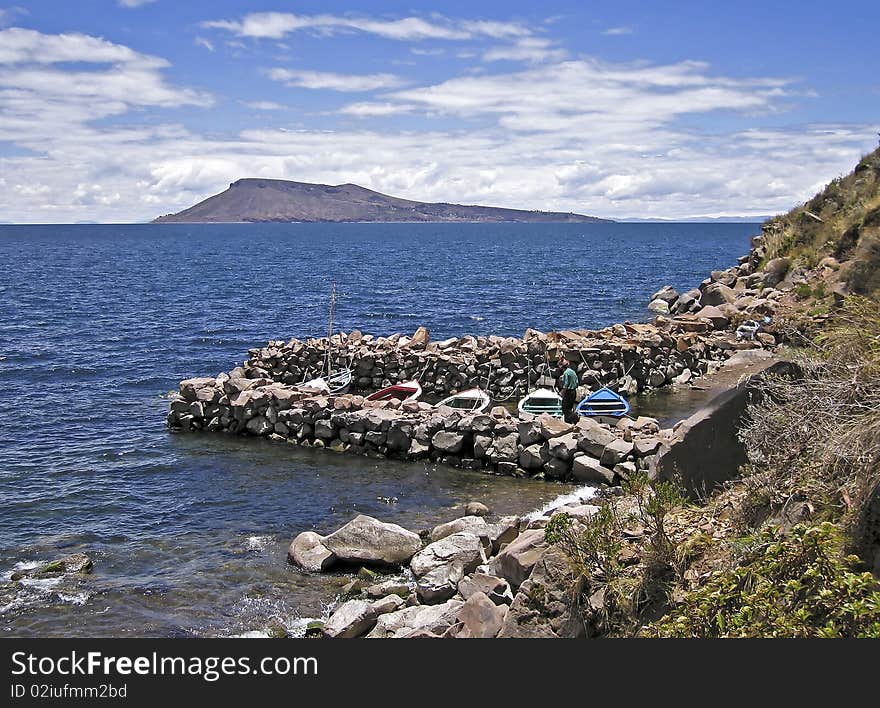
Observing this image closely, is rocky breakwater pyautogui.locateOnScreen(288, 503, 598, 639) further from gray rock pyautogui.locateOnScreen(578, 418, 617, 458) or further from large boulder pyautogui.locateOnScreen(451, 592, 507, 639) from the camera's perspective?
gray rock pyautogui.locateOnScreen(578, 418, 617, 458)

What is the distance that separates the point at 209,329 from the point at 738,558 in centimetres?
4472

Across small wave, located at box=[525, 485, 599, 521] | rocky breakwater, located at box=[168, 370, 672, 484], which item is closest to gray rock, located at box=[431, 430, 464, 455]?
rocky breakwater, located at box=[168, 370, 672, 484]

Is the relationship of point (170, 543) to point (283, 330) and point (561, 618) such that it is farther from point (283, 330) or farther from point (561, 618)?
point (283, 330)

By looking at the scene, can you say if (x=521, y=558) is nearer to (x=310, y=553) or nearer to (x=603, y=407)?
(x=310, y=553)

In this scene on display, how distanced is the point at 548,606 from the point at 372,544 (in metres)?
7.33

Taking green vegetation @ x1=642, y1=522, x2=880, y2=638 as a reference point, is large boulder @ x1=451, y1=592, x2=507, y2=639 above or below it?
below

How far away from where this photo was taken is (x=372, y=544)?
16.0 metres

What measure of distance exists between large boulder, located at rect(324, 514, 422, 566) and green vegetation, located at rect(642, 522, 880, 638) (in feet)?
27.4

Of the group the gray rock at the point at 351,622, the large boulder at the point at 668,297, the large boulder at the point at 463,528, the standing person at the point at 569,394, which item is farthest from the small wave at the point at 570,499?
the large boulder at the point at 668,297

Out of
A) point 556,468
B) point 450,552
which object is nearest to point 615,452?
point 556,468

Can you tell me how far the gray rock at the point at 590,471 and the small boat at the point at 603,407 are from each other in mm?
5763

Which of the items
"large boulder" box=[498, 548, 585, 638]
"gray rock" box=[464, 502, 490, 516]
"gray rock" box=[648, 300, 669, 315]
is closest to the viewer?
"large boulder" box=[498, 548, 585, 638]

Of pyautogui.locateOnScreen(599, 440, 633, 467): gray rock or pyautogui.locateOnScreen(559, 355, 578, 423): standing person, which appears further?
pyautogui.locateOnScreen(559, 355, 578, 423): standing person

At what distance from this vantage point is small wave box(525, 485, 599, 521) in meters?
18.0
